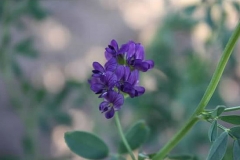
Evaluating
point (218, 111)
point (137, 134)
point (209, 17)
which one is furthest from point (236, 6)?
point (218, 111)

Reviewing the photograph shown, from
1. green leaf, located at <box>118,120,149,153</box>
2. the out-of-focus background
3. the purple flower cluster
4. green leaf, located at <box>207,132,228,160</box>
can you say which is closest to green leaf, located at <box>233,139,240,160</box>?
green leaf, located at <box>207,132,228,160</box>

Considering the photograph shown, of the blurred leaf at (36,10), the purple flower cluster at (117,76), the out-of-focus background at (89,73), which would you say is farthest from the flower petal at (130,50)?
the blurred leaf at (36,10)

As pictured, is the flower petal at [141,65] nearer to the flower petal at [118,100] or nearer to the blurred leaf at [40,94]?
the flower petal at [118,100]

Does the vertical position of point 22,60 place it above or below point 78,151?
above

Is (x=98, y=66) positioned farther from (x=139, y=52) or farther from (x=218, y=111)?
(x=218, y=111)

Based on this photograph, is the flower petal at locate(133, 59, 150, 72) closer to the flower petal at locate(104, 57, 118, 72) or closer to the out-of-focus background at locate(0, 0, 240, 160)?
the flower petal at locate(104, 57, 118, 72)

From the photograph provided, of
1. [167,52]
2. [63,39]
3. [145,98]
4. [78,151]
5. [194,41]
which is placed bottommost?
[78,151]

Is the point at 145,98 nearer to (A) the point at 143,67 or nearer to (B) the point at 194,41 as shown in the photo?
(B) the point at 194,41

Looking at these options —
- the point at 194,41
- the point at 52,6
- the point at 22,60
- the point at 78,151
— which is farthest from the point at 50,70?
the point at 78,151
